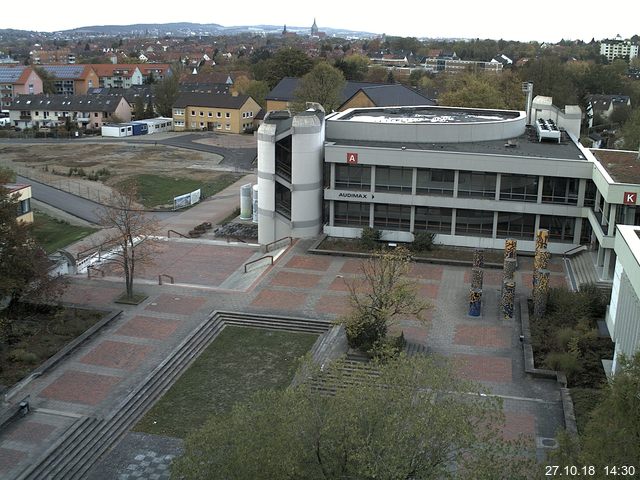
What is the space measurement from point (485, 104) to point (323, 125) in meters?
29.7

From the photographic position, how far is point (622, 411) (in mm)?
14695

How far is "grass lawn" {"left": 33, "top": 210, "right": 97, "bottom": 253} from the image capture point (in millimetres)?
45875

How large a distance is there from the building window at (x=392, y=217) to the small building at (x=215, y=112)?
5965 cm

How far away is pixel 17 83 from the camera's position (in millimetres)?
124750

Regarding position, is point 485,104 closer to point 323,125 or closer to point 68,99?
point 323,125

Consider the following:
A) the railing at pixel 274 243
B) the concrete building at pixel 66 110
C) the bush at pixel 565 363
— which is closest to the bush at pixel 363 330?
the bush at pixel 565 363

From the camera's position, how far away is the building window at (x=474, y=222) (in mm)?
42344

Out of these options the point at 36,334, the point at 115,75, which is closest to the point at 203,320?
the point at 36,334

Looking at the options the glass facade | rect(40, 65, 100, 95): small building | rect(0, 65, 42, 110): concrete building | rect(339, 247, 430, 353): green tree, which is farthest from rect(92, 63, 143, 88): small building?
rect(339, 247, 430, 353): green tree

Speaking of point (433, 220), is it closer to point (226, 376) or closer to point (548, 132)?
point (548, 132)

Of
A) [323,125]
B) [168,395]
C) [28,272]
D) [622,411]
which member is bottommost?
[168,395]

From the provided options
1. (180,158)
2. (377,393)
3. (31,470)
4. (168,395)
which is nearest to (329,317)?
(168,395)

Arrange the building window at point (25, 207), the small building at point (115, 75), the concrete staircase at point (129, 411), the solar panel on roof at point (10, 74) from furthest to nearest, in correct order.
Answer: the small building at point (115, 75), the solar panel on roof at point (10, 74), the building window at point (25, 207), the concrete staircase at point (129, 411)

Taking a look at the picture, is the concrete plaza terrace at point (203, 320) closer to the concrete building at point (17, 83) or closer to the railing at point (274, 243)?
the railing at point (274, 243)
